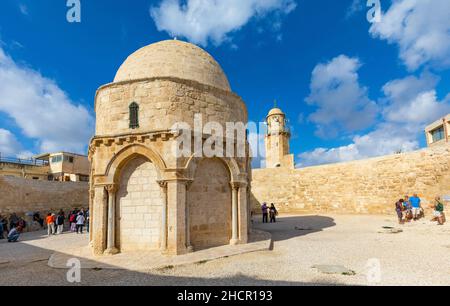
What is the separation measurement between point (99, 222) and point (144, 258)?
86.3 inches

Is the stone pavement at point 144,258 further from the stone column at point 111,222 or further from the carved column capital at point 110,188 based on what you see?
the carved column capital at point 110,188

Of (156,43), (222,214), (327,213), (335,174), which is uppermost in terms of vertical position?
(156,43)

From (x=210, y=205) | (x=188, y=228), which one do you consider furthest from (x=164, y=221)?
(x=210, y=205)

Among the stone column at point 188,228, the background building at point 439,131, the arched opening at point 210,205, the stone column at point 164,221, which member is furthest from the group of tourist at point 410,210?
the background building at point 439,131

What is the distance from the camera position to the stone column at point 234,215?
9.62 meters

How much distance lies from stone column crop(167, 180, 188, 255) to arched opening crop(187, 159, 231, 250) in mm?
473

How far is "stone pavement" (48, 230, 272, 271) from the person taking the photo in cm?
725

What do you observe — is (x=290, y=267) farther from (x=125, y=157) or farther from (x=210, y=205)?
(x=125, y=157)

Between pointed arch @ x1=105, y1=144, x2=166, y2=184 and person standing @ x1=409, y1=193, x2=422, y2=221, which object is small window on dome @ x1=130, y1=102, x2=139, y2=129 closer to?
pointed arch @ x1=105, y1=144, x2=166, y2=184

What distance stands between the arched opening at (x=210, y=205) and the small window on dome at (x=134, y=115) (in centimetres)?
271

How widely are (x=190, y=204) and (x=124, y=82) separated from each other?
5.10m
